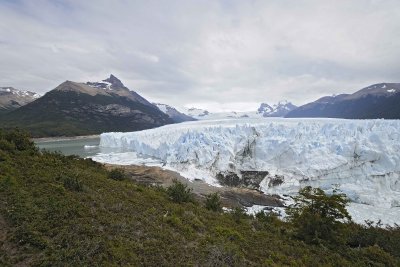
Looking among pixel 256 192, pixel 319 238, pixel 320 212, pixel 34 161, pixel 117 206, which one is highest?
pixel 34 161

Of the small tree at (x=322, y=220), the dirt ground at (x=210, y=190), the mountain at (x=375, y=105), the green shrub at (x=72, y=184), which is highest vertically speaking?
the mountain at (x=375, y=105)

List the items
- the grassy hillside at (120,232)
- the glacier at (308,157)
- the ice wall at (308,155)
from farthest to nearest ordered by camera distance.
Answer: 1. the ice wall at (308,155)
2. the glacier at (308,157)
3. the grassy hillside at (120,232)

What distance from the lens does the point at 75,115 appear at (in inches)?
5605

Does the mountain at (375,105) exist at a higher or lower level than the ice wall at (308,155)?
higher

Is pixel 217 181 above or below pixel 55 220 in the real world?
below

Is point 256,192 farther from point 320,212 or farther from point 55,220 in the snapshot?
point 55,220

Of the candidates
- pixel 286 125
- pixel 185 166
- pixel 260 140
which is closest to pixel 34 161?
pixel 185 166

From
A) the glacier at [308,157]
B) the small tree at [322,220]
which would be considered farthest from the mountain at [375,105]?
the small tree at [322,220]

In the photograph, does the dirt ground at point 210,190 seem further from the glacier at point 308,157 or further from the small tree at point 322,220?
the small tree at point 322,220

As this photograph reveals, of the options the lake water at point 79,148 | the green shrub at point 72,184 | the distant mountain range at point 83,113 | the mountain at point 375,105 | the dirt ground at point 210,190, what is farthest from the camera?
the mountain at point 375,105

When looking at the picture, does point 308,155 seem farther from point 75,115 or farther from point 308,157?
point 75,115

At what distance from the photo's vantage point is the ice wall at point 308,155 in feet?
91.1

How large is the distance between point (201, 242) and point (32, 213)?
458 cm

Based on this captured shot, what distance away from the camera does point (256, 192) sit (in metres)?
28.0
